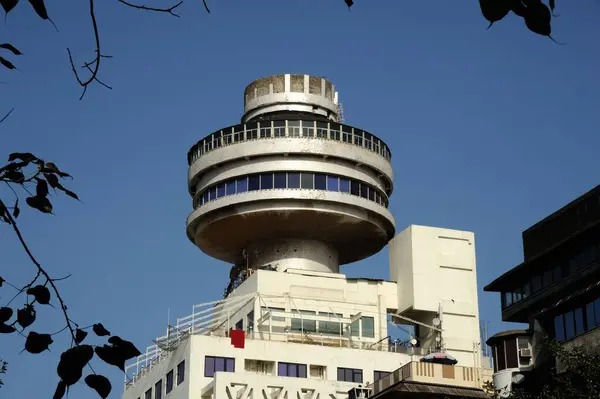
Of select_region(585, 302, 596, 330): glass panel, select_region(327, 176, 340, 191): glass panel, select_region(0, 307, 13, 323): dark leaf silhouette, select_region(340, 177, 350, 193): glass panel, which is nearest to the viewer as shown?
select_region(0, 307, 13, 323): dark leaf silhouette

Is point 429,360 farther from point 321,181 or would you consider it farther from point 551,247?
point 321,181

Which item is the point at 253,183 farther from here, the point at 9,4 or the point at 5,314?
the point at 9,4

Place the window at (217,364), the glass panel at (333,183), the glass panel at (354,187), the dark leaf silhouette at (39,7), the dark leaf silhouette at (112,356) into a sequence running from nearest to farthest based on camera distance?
1. the dark leaf silhouette at (39,7)
2. the dark leaf silhouette at (112,356)
3. the window at (217,364)
4. the glass panel at (333,183)
5. the glass panel at (354,187)

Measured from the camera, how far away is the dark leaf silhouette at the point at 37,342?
10.6 m

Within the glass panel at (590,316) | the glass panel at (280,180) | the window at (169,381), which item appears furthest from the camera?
the glass panel at (280,180)

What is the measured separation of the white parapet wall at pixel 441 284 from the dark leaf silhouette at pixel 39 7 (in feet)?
281

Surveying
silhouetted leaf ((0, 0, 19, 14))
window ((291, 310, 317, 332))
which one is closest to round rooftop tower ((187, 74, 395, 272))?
window ((291, 310, 317, 332))

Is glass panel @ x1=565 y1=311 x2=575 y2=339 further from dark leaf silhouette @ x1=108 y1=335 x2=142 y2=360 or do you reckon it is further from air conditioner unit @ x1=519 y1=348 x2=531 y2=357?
dark leaf silhouette @ x1=108 y1=335 x2=142 y2=360

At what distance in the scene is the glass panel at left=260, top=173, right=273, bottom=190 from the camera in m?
94.1

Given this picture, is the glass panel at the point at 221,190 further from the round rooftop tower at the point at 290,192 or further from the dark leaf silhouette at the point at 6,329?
the dark leaf silhouette at the point at 6,329

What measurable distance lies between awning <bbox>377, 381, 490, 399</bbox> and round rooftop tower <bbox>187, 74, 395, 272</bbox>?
954 inches

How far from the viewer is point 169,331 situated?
8988 cm

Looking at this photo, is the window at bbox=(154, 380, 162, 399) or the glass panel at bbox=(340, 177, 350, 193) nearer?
the window at bbox=(154, 380, 162, 399)

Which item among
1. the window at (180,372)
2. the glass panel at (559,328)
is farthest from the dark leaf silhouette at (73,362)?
the window at (180,372)
